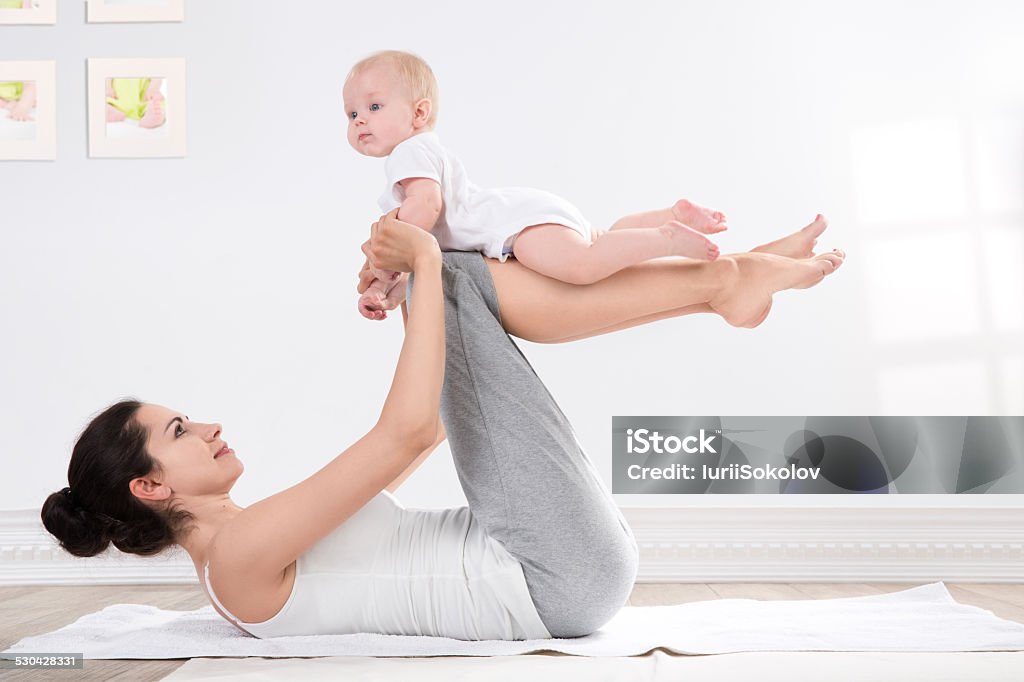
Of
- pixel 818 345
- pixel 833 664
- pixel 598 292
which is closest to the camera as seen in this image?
pixel 833 664

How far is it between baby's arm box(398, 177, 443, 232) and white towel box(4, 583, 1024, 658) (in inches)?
30.1

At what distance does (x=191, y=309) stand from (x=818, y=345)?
2180mm

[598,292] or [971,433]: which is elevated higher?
[598,292]

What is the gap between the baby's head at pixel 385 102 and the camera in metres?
1.88

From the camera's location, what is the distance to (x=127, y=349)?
326 cm

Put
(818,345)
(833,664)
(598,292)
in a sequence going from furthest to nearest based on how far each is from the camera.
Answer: (818,345) → (598,292) → (833,664)

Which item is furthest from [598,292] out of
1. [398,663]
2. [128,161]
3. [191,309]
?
[128,161]

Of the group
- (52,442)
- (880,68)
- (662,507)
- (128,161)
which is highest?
(880,68)

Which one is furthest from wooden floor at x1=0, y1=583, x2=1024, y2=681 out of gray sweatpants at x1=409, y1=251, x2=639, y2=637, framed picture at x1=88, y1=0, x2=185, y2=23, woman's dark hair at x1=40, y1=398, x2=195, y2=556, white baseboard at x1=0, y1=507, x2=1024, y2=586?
framed picture at x1=88, y1=0, x2=185, y2=23

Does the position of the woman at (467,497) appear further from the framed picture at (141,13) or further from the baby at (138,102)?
the framed picture at (141,13)

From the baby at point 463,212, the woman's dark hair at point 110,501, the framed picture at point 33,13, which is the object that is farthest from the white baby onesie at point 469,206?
the framed picture at point 33,13

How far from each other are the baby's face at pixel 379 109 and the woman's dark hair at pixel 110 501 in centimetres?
70

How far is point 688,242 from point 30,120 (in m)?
2.71

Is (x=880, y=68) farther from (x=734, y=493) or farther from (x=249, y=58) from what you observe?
(x=249, y=58)
